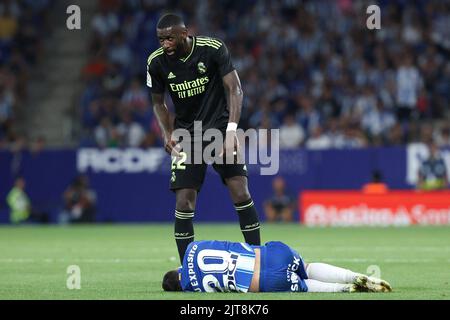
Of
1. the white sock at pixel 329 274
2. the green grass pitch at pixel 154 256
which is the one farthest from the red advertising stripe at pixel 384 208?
the white sock at pixel 329 274

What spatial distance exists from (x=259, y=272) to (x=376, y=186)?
14080 millimetres

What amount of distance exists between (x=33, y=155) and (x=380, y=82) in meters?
8.27

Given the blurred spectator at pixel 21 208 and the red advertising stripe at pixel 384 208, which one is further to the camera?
the blurred spectator at pixel 21 208

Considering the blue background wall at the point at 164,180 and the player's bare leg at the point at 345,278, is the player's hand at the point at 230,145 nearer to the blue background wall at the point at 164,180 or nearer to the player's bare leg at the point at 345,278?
the player's bare leg at the point at 345,278

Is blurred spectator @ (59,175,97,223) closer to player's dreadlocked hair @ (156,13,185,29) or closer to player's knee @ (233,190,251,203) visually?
player's knee @ (233,190,251,203)

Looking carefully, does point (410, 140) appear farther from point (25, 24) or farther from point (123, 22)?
point (25, 24)

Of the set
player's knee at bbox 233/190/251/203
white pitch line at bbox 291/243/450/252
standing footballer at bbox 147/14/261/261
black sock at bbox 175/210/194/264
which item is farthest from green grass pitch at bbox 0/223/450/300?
player's knee at bbox 233/190/251/203

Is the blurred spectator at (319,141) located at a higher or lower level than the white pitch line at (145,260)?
higher

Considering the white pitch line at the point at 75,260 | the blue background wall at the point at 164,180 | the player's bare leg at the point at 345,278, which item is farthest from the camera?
the blue background wall at the point at 164,180

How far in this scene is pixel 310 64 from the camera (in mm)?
26594

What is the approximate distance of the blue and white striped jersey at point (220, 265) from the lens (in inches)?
363

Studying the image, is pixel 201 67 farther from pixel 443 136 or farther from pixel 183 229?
pixel 443 136

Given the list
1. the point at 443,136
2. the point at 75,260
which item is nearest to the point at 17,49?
the point at 443,136

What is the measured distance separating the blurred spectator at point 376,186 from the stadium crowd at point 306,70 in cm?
99
